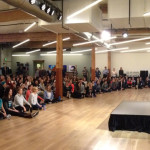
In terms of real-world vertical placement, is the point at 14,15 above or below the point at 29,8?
above

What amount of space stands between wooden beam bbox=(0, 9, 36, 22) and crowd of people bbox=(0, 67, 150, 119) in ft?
7.74

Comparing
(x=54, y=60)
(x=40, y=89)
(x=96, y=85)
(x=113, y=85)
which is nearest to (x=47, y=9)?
(x=40, y=89)

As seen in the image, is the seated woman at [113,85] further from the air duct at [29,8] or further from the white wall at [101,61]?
the air duct at [29,8]

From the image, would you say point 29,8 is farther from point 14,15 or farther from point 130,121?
point 130,121

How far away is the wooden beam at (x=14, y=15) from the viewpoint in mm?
8508

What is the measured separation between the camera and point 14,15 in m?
8.63

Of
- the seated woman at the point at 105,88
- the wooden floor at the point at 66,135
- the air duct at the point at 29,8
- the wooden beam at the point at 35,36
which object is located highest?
the wooden beam at the point at 35,36

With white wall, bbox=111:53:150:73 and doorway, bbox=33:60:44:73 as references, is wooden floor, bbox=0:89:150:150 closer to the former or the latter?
white wall, bbox=111:53:150:73

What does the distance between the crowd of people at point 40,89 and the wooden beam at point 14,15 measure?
2.36 metres

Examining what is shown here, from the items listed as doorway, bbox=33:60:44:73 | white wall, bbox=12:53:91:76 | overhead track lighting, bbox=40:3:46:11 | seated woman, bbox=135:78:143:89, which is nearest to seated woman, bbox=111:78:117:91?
seated woman, bbox=135:78:143:89

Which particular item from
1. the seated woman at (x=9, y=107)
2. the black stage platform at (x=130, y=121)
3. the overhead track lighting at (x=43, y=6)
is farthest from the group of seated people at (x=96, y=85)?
the black stage platform at (x=130, y=121)

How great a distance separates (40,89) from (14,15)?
3.80 meters

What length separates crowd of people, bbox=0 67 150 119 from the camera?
7.32 metres

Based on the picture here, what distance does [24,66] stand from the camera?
23109 millimetres
